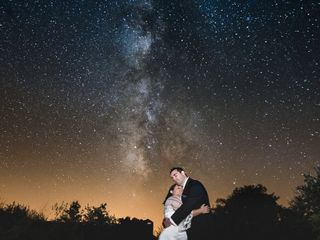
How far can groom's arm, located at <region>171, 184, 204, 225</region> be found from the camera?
17.6 ft

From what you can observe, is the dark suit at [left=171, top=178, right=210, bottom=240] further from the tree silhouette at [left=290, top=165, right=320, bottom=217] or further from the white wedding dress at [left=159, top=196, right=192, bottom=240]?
the tree silhouette at [left=290, top=165, right=320, bottom=217]

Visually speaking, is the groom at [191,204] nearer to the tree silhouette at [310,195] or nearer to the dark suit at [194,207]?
the dark suit at [194,207]

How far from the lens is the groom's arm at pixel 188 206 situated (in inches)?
211

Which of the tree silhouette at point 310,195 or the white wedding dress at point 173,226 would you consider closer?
the white wedding dress at point 173,226

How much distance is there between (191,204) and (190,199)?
0.09 m

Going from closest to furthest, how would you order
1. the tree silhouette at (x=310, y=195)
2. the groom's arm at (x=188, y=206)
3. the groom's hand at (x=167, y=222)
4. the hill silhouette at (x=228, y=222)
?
the groom's arm at (x=188, y=206) < the groom's hand at (x=167, y=222) < the hill silhouette at (x=228, y=222) < the tree silhouette at (x=310, y=195)

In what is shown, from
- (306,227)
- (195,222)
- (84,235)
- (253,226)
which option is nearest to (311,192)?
(306,227)

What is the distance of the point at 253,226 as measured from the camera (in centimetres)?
2417

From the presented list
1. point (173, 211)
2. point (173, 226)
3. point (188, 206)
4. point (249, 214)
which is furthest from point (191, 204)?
point (249, 214)

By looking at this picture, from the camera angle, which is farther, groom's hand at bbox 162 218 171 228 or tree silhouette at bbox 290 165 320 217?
tree silhouette at bbox 290 165 320 217

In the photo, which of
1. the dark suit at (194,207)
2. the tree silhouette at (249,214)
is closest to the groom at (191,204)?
the dark suit at (194,207)

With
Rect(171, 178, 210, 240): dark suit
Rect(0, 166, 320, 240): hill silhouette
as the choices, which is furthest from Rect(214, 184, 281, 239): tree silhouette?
Rect(171, 178, 210, 240): dark suit

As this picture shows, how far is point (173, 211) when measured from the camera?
5555 mm

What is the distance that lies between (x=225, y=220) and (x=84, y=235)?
40.7 ft
